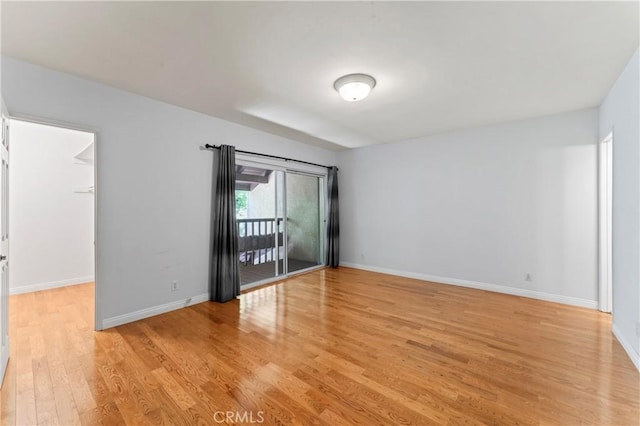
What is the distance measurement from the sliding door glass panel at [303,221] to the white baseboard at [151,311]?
192 centimetres

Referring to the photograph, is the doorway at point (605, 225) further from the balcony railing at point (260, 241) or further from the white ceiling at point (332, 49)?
the balcony railing at point (260, 241)

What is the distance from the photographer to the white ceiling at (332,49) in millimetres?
1744

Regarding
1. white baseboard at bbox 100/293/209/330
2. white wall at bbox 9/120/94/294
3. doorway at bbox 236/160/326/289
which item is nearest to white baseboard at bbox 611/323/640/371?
doorway at bbox 236/160/326/289

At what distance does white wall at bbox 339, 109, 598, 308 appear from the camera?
11.5 feet

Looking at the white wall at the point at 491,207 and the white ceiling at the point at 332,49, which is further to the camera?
the white wall at the point at 491,207

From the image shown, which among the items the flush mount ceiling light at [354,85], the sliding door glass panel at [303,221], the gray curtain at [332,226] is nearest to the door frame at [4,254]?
the flush mount ceiling light at [354,85]

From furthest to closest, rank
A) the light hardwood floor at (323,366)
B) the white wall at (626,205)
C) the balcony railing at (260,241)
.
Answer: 1. the balcony railing at (260,241)
2. the white wall at (626,205)
3. the light hardwood floor at (323,366)

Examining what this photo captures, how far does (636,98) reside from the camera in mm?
2191

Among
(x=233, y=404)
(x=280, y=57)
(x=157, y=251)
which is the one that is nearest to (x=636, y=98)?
(x=280, y=57)

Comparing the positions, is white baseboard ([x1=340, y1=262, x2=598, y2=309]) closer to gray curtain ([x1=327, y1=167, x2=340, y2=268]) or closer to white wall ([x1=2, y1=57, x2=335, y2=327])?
gray curtain ([x1=327, y1=167, x2=340, y2=268])

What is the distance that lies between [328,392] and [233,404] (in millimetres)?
630

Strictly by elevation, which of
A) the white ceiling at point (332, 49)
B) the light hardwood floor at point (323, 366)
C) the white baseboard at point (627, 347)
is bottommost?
the light hardwood floor at point (323, 366)

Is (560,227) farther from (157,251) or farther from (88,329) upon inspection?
(88,329)

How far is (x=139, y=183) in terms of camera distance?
3064 millimetres
